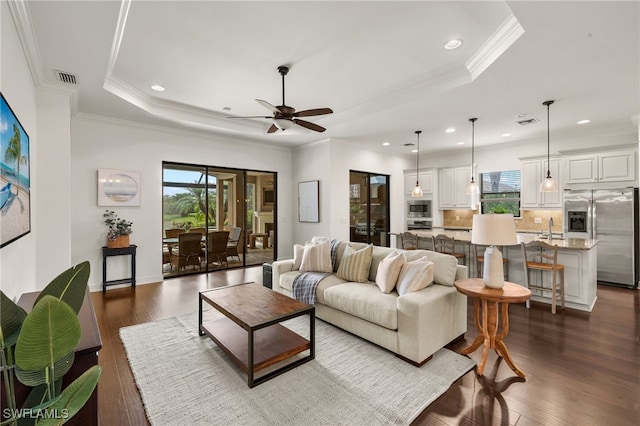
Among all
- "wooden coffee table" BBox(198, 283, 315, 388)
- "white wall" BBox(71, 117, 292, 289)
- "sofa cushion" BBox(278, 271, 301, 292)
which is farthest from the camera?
"white wall" BBox(71, 117, 292, 289)

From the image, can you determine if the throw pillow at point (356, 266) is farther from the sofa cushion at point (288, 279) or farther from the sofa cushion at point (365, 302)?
the sofa cushion at point (288, 279)

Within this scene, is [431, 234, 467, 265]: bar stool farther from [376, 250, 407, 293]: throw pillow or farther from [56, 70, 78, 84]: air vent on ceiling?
[56, 70, 78, 84]: air vent on ceiling

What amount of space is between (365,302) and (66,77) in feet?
13.5

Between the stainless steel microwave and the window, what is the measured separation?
1240 mm

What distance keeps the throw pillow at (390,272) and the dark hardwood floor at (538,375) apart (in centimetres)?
88

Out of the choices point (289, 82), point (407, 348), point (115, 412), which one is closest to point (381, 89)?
point (289, 82)

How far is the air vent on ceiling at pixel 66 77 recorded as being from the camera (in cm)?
327

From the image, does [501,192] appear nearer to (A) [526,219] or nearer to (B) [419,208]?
(A) [526,219]

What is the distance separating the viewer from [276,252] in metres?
7.19

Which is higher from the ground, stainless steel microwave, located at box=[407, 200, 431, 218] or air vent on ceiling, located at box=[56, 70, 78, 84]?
air vent on ceiling, located at box=[56, 70, 78, 84]

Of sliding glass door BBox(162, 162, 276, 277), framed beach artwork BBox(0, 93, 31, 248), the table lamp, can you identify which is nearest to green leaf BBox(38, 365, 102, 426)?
framed beach artwork BBox(0, 93, 31, 248)

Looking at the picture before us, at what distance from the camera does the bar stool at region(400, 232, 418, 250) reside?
5.66 m

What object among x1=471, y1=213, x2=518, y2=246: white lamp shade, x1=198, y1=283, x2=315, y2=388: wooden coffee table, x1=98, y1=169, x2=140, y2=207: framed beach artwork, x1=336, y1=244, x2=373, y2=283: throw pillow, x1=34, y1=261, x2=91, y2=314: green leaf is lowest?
x1=198, y1=283, x2=315, y2=388: wooden coffee table

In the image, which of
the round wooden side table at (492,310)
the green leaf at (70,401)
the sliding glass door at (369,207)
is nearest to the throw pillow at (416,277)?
the round wooden side table at (492,310)
